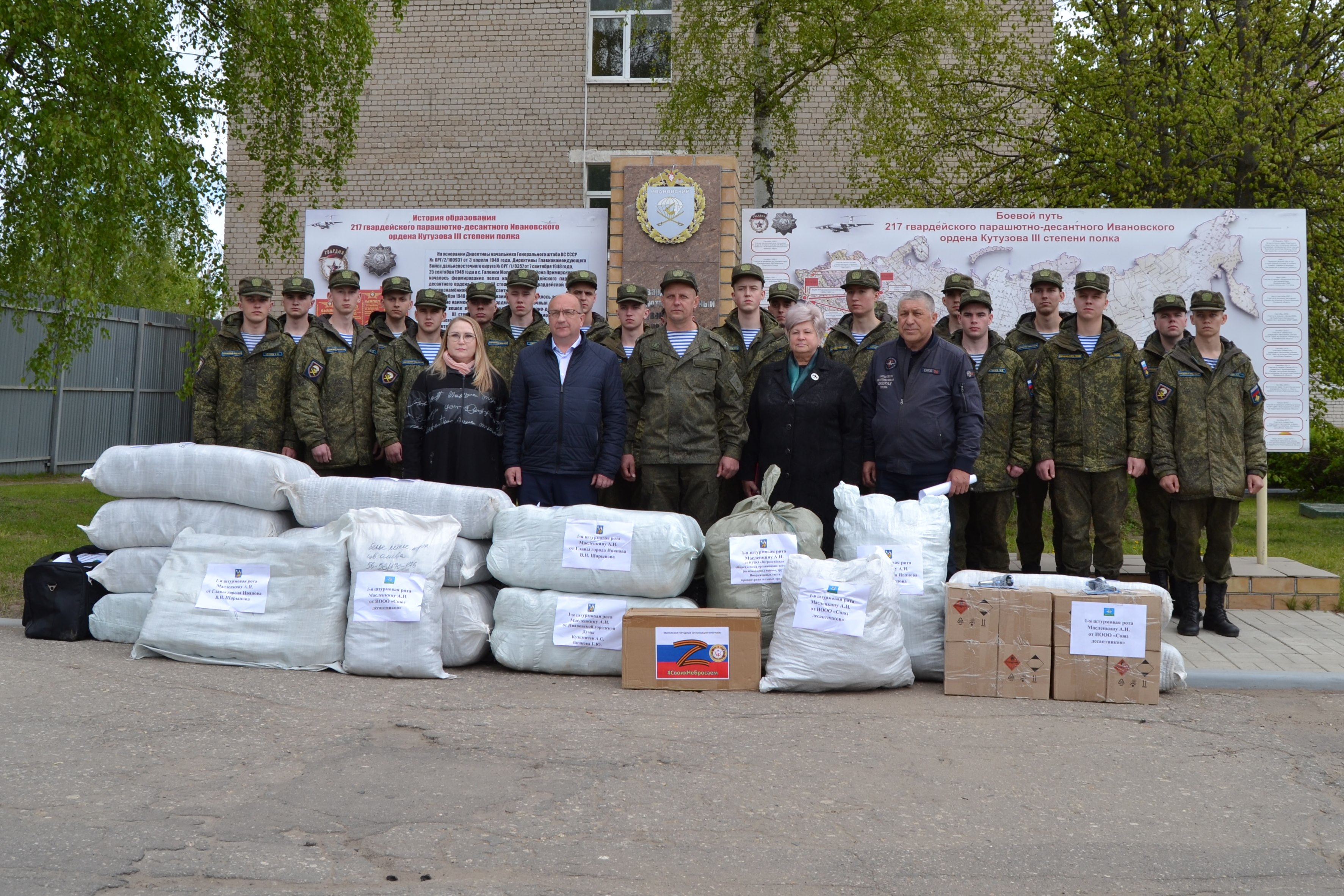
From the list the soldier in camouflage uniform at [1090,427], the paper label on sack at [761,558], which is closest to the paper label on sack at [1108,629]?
the paper label on sack at [761,558]

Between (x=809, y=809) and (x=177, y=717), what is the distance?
2519 millimetres

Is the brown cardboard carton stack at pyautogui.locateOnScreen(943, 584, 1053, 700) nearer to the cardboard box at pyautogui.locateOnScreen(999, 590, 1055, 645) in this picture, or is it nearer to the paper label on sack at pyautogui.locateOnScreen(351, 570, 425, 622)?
the cardboard box at pyautogui.locateOnScreen(999, 590, 1055, 645)

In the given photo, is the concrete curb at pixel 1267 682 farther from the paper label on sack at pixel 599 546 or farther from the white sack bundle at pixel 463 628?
the white sack bundle at pixel 463 628

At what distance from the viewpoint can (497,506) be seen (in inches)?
238

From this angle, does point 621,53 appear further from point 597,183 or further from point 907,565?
point 907,565

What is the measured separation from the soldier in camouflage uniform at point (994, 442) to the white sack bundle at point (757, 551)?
4.97 feet

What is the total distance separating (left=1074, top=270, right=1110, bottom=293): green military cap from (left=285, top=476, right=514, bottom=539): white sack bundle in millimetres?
3572

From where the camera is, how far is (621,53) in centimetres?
1803

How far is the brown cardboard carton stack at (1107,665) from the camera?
5.38 m

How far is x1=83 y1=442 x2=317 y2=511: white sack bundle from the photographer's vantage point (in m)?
6.13

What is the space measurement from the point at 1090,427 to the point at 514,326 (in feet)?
12.1

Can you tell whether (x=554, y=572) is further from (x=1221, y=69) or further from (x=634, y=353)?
(x=1221, y=69)

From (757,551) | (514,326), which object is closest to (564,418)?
(757,551)

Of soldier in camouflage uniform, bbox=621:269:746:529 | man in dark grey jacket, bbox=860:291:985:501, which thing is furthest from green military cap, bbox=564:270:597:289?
man in dark grey jacket, bbox=860:291:985:501
